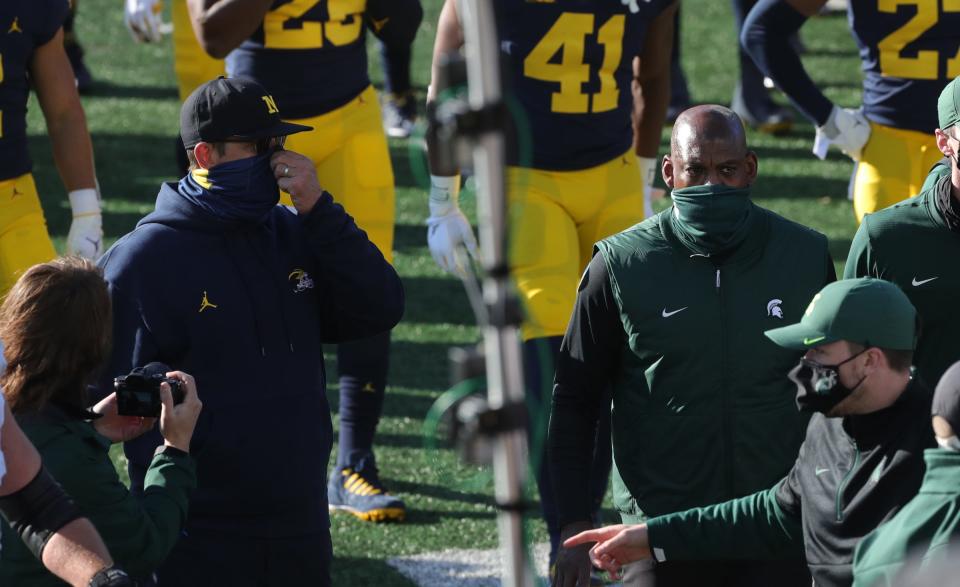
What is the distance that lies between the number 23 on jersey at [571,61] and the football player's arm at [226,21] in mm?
961

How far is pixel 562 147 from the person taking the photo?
5520 mm

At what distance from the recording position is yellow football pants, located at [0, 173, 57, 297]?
520 cm

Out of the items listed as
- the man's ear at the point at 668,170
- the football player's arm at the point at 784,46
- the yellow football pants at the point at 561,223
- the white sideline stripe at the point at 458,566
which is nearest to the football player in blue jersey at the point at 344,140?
the white sideline stripe at the point at 458,566

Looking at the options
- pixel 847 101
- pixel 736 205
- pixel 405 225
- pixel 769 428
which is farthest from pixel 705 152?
pixel 847 101

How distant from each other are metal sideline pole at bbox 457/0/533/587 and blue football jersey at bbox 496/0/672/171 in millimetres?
2918

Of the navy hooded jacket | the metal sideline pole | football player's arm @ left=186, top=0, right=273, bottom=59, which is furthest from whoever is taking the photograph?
football player's arm @ left=186, top=0, right=273, bottom=59

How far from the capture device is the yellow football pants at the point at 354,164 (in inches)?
233

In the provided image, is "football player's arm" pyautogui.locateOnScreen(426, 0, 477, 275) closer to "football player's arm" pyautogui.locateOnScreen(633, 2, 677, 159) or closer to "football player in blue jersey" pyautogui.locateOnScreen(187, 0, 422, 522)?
"football player in blue jersey" pyautogui.locateOnScreen(187, 0, 422, 522)

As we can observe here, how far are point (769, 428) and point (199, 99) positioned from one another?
159 centimetres

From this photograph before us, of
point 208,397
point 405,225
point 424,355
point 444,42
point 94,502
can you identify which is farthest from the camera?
point 405,225

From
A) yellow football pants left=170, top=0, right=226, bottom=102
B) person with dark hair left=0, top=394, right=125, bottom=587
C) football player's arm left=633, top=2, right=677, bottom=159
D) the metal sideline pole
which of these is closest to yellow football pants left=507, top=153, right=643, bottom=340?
football player's arm left=633, top=2, right=677, bottom=159

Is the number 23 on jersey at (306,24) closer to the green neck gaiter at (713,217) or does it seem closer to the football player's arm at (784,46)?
the football player's arm at (784,46)

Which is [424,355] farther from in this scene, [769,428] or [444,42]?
[769,428]

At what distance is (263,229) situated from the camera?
13.1 ft
